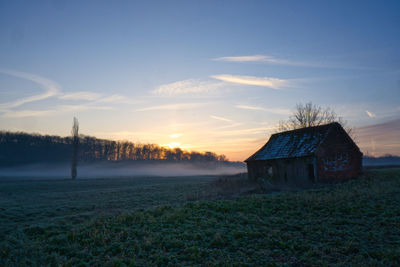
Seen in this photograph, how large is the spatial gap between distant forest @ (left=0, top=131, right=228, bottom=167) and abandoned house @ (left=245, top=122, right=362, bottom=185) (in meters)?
89.8

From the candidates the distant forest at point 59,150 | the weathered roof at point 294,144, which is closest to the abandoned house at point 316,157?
the weathered roof at point 294,144

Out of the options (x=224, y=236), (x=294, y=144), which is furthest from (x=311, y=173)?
(x=224, y=236)

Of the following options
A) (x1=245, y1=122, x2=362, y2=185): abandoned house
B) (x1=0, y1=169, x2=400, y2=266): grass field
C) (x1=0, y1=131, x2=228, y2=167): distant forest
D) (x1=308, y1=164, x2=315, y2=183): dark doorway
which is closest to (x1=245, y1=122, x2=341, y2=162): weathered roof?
(x1=245, y1=122, x2=362, y2=185): abandoned house

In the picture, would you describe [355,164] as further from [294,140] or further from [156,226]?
[156,226]

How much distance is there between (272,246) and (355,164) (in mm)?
23267

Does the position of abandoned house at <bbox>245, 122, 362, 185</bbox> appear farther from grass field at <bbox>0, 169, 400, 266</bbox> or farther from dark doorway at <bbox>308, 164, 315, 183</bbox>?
grass field at <bbox>0, 169, 400, 266</bbox>

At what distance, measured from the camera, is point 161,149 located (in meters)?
123

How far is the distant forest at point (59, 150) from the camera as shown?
93.4 meters

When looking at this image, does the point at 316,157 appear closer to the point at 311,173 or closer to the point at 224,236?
the point at 311,173

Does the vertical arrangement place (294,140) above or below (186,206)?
above

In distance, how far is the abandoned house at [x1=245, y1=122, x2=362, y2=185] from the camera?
80.0 feet

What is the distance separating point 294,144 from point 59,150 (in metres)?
101

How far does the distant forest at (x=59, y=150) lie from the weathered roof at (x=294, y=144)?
8661cm

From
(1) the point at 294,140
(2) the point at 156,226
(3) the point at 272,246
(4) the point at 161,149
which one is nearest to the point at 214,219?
(2) the point at 156,226
